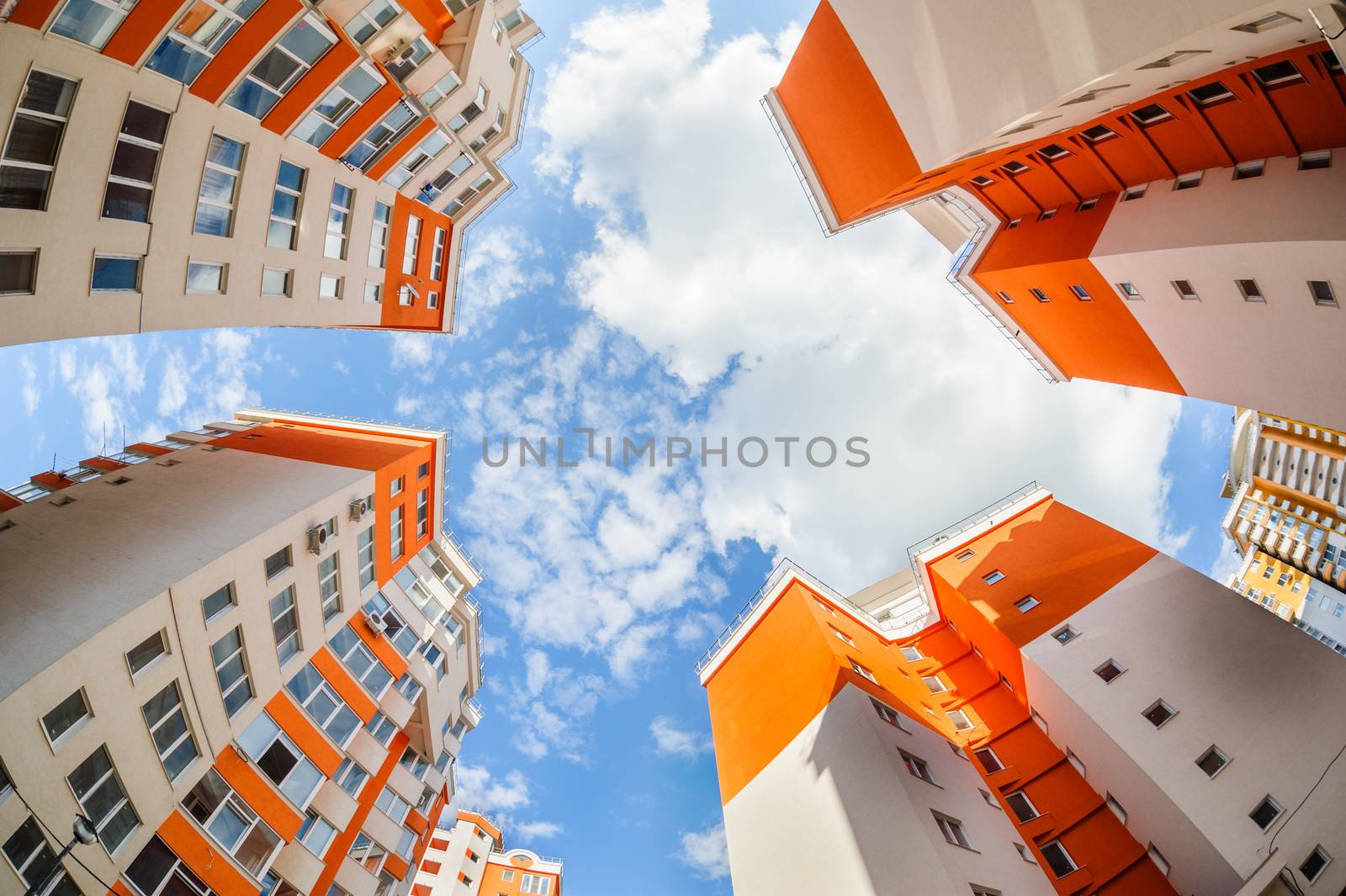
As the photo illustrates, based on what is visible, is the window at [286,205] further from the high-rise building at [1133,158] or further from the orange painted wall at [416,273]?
the high-rise building at [1133,158]

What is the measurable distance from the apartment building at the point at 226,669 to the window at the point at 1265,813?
27.6 metres

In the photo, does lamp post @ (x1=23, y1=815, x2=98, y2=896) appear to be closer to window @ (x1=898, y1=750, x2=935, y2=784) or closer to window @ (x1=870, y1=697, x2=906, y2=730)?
window @ (x1=898, y1=750, x2=935, y2=784)

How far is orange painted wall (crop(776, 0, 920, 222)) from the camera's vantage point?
64.1 feet

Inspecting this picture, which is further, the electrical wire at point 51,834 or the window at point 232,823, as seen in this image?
the window at point 232,823

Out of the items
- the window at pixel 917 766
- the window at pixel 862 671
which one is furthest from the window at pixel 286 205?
the window at pixel 917 766

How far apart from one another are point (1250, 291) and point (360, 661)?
3240 centimetres

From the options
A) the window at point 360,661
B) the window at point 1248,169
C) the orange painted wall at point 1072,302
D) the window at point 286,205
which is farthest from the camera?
the window at point 360,661

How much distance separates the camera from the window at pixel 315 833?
1855 cm

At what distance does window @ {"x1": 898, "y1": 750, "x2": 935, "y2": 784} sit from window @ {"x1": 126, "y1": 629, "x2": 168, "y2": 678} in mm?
20936

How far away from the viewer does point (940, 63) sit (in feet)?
47.8

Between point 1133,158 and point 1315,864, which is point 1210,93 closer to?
point 1133,158

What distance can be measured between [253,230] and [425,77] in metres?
9.37

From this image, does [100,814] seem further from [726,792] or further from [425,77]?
[425,77]

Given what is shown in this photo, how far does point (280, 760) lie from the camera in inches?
720
